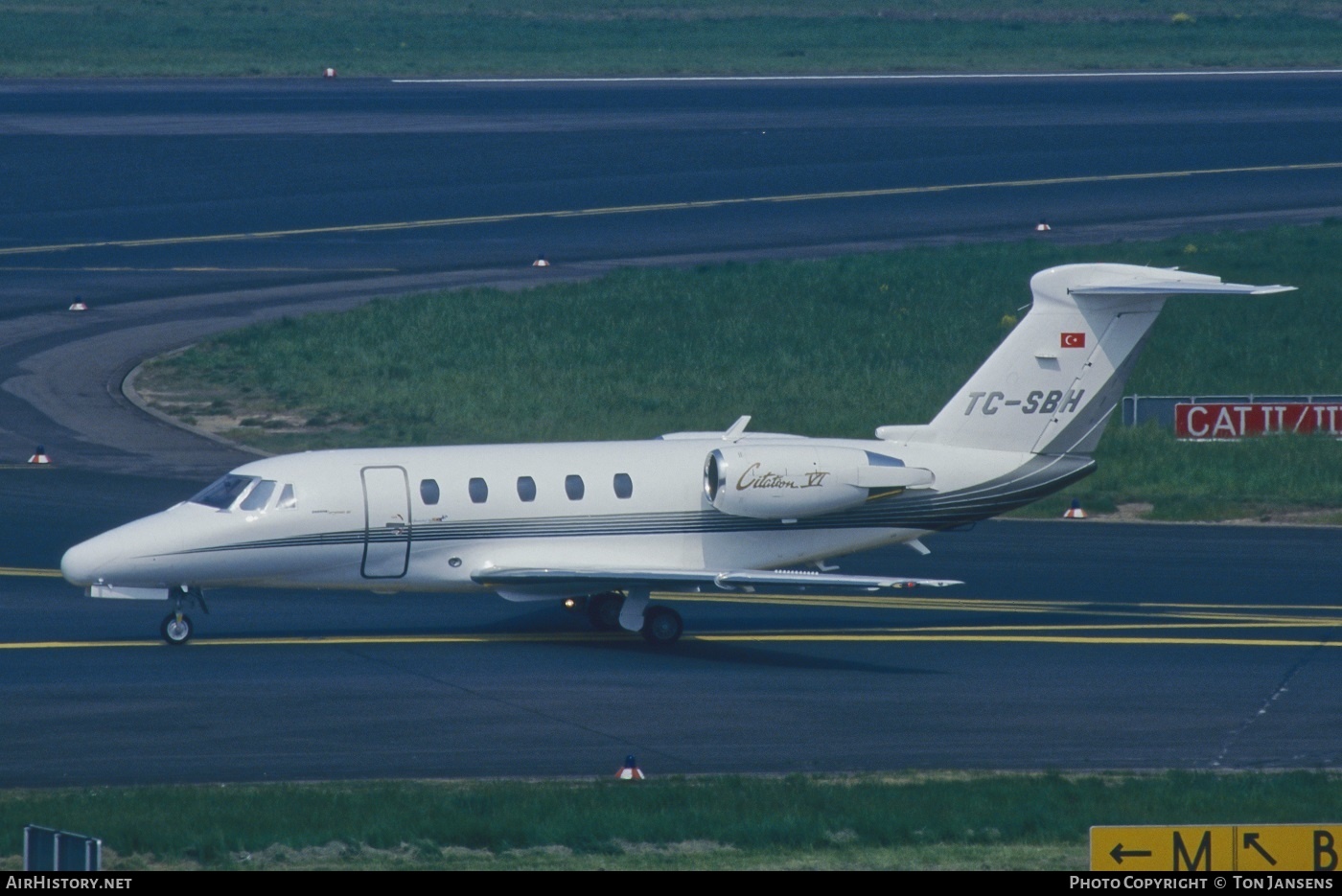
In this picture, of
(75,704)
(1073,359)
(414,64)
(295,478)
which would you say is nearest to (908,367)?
(1073,359)

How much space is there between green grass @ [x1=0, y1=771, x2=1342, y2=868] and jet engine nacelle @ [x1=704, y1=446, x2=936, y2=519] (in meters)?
6.68

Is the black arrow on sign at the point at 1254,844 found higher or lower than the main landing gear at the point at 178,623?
lower

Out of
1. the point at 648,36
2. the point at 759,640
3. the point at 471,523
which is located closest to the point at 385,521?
the point at 471,523

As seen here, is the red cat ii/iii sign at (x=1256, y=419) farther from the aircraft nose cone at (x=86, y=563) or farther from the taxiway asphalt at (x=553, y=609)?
the aircraft nose cone at (x=86, y=563)

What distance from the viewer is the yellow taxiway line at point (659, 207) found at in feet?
179

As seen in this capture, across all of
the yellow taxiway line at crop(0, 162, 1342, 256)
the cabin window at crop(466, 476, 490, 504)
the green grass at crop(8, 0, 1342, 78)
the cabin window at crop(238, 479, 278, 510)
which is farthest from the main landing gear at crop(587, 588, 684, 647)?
the green grass at crop(8, 0, 1342, 78)

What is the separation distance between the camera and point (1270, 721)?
2236 centimetres

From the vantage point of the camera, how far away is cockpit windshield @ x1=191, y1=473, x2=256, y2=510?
998 inches

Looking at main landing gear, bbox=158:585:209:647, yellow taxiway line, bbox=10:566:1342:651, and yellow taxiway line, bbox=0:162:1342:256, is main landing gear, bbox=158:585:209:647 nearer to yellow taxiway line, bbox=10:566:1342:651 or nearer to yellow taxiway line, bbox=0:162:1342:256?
yellow taxiway line, bbox=10:566:1342:651

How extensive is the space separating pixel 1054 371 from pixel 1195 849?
17369mm

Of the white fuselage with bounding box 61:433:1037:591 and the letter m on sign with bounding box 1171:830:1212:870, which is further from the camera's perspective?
the white fuselage with bounding box 61:433:1037:591

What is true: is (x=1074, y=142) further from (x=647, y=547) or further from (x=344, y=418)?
(x=647, y=547)

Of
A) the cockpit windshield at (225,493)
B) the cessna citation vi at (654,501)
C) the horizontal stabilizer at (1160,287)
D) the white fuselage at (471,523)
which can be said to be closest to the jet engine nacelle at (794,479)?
the cessna citation vi at (654,501)

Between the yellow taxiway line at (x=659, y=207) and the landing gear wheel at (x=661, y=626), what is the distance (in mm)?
31672
